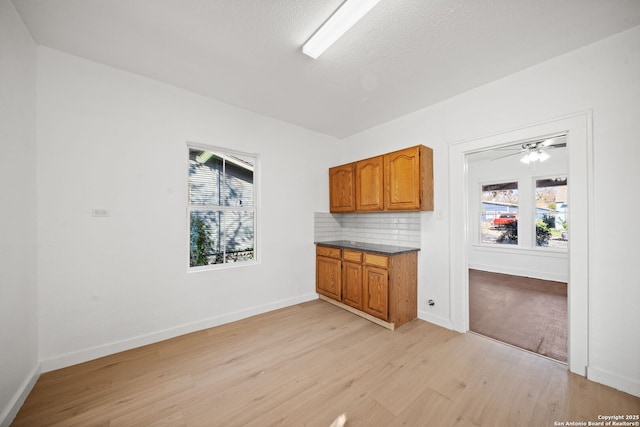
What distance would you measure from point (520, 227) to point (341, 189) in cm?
446

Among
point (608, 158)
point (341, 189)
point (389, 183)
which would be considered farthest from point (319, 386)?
point (608, 158)

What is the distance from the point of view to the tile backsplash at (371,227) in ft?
11.0

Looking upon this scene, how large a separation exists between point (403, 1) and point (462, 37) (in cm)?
66

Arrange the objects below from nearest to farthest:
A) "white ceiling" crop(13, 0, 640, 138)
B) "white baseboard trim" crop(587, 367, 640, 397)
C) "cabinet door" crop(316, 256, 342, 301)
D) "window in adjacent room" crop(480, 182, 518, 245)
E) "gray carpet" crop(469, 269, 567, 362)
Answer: "white ceiling" crop(13, 0, 640, 138) → "white baseboard trim" crop(587, 367, 640, 397) → "gray carpet" crop(469, 269, 567, 362) → "cabinet door" crop(316, 256, 342, 301) → "window in adjacent room" crop(480, 182, 518, 245)

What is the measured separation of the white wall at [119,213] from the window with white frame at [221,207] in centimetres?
17

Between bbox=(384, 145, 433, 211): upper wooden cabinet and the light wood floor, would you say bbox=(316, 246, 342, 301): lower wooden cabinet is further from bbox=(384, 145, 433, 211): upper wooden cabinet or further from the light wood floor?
bbox=(384, 145, 433, 211): upper wooden cabinet

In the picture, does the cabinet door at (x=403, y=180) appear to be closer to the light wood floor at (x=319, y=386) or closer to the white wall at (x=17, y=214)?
the light wood floor at (x=319, y=386)

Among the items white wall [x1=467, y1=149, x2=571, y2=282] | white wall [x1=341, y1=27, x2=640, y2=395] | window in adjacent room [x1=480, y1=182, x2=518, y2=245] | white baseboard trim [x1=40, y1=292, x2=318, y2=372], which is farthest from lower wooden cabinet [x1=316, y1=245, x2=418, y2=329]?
window in adjacent room [x1=480, y1=182, x2=518, y2=245]

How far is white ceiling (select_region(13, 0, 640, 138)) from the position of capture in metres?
1.68

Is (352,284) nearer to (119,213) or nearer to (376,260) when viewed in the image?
(376,260)

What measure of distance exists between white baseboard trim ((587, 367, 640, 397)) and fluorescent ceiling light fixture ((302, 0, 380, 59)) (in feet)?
10.6

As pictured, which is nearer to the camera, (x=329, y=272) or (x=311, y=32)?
(x=311, y=32)

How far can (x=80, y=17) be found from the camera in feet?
5.85

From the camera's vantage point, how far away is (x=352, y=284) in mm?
3322
